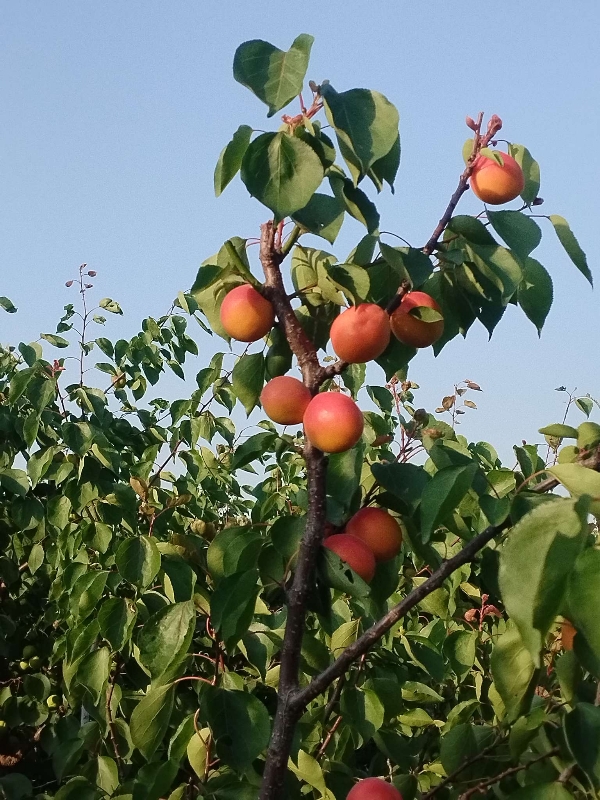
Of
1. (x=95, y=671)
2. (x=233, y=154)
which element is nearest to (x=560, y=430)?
(x=233, y=154)

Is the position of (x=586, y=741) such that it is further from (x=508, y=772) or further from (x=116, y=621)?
(x=116, y=621)

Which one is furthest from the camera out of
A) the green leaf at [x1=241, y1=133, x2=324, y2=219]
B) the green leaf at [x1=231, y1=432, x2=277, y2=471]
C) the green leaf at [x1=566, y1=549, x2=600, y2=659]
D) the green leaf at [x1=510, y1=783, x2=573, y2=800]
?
the green leaf at [x1=231, y1=432, x2=277, y2=471]

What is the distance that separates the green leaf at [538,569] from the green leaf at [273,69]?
2.00ft

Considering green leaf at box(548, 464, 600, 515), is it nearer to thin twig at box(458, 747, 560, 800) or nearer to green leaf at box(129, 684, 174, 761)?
thin twig at box(458, 747, 560, 800)

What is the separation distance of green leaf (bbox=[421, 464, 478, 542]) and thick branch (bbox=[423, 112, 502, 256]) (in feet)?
1.07

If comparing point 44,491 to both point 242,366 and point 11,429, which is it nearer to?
point 11,429

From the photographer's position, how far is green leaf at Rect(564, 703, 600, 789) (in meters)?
0.89

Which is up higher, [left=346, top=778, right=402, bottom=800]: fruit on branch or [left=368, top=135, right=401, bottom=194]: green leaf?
[left=368, top=135, right=401, bottom=194]: green leaf

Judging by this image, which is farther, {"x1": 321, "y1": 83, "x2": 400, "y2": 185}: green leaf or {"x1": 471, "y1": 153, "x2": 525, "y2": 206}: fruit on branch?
{"x1": 471, "y1": 153, "x2": 525, "y2": 206}: fruit on branch

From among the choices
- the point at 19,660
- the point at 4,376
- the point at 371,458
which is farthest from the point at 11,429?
the point at 371,458

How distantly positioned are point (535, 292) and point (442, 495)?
42cm

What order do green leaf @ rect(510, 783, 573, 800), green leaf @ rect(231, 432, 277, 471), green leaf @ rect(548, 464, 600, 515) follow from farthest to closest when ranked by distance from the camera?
green leaf @ rect(231, 432, 277, 471) → green leaf @ rect(510, 783, 573, 800) → green leaf @ rect(548, 464, 600, 515)

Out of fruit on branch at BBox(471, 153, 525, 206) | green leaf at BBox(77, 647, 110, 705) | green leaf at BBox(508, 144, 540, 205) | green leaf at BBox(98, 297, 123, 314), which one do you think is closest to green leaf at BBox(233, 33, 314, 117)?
fruit on branch at BBox(471, 153, 525, 206)

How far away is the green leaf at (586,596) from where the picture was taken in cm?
63
